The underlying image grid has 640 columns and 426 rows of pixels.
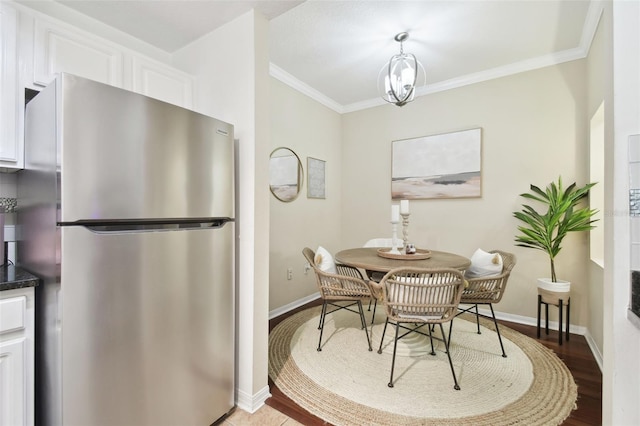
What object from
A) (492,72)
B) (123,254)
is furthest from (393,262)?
(492,72)

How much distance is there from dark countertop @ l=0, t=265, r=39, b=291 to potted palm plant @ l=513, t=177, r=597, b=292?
339 centimetres

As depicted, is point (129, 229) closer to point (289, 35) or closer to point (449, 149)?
point (289, 35)

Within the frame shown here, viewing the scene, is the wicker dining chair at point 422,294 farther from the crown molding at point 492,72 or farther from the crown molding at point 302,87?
the crown molding at point 302,87

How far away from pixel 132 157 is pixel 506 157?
133 inches

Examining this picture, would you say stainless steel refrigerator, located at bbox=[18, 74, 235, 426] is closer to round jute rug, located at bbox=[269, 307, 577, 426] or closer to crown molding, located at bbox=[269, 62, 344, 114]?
round jute rug, located at bbox=[269, 307, 577, 426]

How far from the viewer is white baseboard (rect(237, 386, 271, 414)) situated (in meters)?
1.62

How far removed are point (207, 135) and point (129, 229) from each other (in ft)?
1.92

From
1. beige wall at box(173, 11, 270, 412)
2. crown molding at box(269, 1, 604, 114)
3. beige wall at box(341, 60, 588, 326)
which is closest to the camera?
beige wall at box(173, 11, 270, 412)

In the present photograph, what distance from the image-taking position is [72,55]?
1467 mm

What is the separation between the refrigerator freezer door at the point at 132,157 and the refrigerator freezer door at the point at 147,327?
0.12 m

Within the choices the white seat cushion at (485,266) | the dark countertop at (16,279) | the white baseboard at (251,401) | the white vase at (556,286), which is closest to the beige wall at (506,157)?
the white vase at (556,286)

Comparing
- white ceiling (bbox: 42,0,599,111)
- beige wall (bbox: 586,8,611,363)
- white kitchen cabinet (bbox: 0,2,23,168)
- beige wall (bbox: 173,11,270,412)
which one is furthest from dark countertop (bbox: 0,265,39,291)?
beige wall (bbox: 586,8,611,363)

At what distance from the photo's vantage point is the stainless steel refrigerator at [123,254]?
1027mm

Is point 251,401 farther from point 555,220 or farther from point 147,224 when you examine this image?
point 555,220
